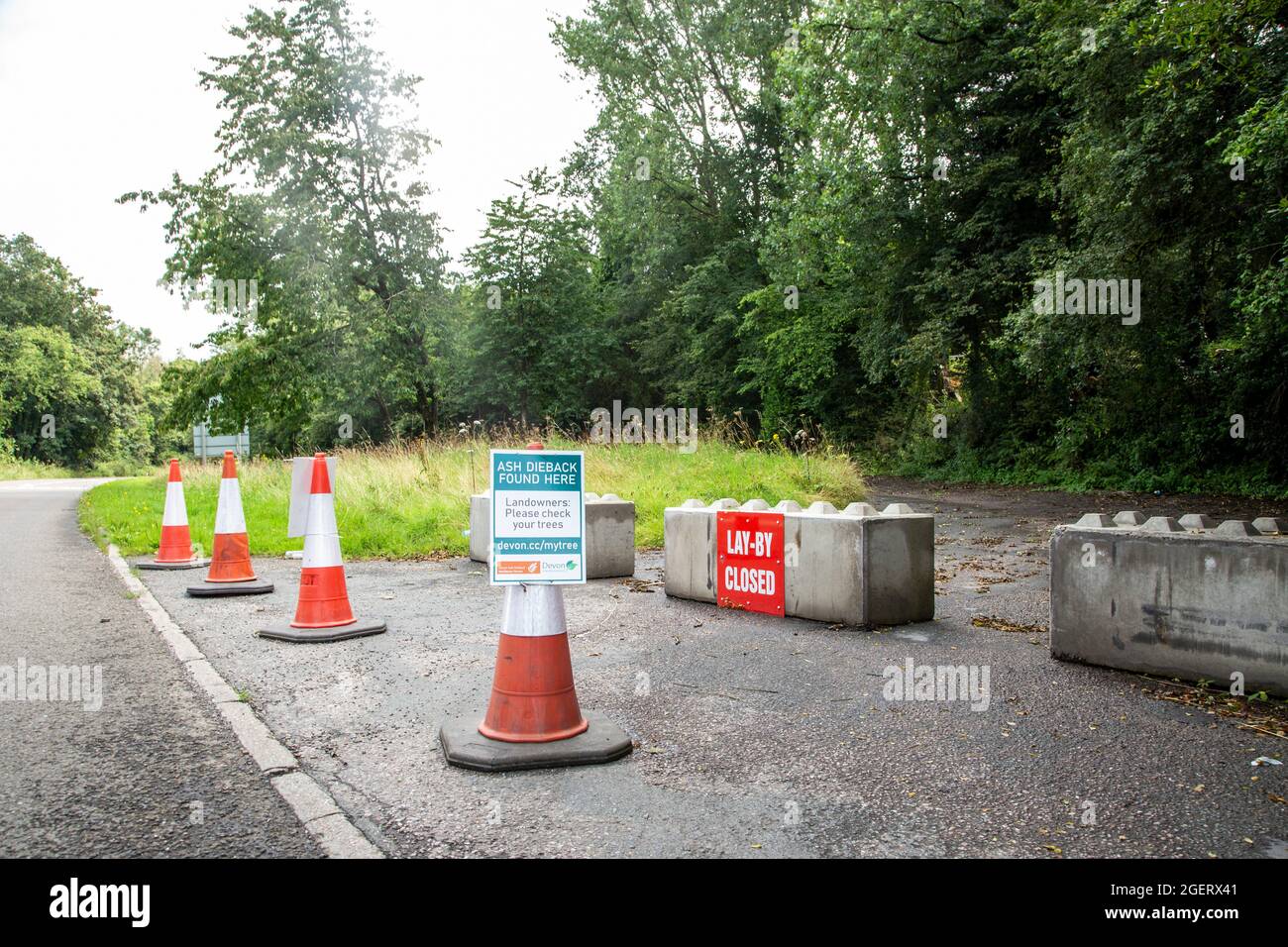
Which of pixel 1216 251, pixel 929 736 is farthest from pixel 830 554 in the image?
pixel 1216 251

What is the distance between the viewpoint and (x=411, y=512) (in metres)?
13.8

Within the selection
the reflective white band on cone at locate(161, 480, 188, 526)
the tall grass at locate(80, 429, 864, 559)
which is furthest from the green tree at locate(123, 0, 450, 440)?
the reflective white band on cone at locate(161, 480, 188, 526)

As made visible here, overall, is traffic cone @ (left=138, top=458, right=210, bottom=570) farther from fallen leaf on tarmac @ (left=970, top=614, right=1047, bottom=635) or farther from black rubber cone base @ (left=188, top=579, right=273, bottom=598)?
fallen leaf on tarmac @ (left=970, top=614, right=1047, bottom=635)

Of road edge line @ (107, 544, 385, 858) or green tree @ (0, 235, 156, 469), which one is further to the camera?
green tree @ (0, 235, 156, 469)

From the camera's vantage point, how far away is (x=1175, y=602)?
17.5ft

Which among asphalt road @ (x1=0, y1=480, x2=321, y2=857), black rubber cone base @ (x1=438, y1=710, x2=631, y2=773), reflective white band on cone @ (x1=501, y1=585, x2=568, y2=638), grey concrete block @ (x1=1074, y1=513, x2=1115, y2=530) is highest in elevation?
grey concrete block @ (x1=1074, y1=513, x2=1115, y2=530)

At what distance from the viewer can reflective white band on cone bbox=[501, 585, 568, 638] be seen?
4332mm

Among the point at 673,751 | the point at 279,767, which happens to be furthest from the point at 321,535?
the point at 673,751

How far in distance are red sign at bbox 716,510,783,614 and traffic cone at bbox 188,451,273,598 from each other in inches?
163

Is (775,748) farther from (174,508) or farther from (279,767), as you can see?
(174,508)

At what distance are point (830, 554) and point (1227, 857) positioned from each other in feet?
13.5

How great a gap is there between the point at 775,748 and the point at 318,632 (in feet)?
12.1
